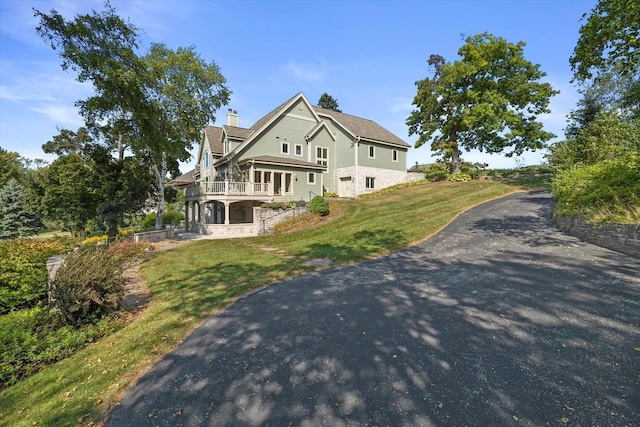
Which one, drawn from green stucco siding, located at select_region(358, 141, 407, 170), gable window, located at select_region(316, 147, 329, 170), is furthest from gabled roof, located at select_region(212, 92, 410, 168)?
gable window, located at select_region(316, 147, 329, 170)

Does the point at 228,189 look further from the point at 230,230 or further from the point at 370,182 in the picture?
the point at 370,182

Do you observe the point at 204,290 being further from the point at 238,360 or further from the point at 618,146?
the point at 618,146

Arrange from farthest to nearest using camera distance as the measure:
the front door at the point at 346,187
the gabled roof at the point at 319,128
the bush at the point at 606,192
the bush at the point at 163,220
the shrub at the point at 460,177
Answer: the bush at the point at 163,220
the shrub at the point at 460,177
the front door at the point at 346,187
the gabled roof at the point at 319,128
the bush at the point at 606,192

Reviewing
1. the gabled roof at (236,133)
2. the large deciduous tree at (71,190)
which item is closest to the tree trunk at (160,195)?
the gabled roof at (236,133)

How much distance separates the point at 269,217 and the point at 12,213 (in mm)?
32118

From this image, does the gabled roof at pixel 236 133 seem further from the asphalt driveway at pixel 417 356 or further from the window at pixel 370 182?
the asphalt driveway at pixel 417 356

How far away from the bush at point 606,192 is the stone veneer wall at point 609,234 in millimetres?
273

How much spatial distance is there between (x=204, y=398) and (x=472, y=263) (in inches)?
310

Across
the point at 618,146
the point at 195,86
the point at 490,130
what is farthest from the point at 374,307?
the point at 490,130

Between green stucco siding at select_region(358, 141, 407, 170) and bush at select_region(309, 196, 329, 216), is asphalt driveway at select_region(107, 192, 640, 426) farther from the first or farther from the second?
green stucco siding at select_region(358, 141, 407, 170)

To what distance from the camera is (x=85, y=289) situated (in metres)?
5.57

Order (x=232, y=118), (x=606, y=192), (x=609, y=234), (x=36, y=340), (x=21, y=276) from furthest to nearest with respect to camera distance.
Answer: (x=232, y=118), (x=606, y=192), (x=609, y=234), (x=21, y=276), (x=36, y=340)

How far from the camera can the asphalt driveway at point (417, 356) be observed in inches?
117

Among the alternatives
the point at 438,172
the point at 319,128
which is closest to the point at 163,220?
the point at 319,128
